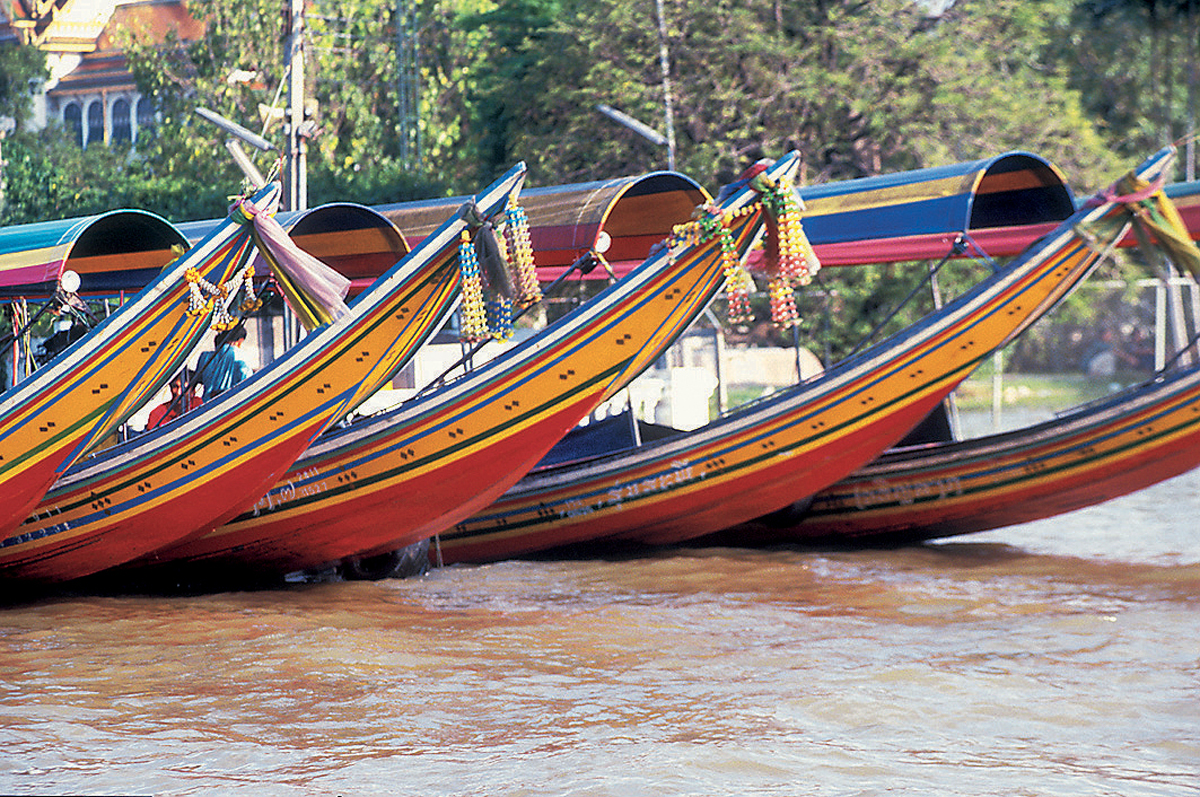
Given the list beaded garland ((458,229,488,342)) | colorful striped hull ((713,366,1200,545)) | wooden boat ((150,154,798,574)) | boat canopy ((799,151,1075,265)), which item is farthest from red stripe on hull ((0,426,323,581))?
boat canopy ((799,151,1075,265))

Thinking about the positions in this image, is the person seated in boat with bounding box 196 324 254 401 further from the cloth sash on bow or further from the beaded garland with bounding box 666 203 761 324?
the beaded garland with bounding box 666 203 761 324

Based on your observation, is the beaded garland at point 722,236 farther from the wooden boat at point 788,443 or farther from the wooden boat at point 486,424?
the wooden boat at point 788,443

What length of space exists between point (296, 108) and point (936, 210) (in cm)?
657

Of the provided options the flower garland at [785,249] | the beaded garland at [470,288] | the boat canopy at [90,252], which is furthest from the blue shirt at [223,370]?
the flower garland at [785,249]

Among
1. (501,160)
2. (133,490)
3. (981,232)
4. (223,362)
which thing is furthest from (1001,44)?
(133,490)

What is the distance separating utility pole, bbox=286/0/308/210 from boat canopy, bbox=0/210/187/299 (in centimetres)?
368

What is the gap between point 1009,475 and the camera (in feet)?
29.8

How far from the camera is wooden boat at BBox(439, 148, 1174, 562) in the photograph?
785 centimetres

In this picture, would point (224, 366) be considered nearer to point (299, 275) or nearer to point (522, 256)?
point (299, 275)

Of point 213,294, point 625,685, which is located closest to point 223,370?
point 213,294

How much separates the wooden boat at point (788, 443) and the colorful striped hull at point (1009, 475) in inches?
28.3

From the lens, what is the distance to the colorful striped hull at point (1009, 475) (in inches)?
344

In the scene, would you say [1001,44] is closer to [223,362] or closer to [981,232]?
[981,232]

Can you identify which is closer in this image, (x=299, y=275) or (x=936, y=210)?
(x=299, y=275)
